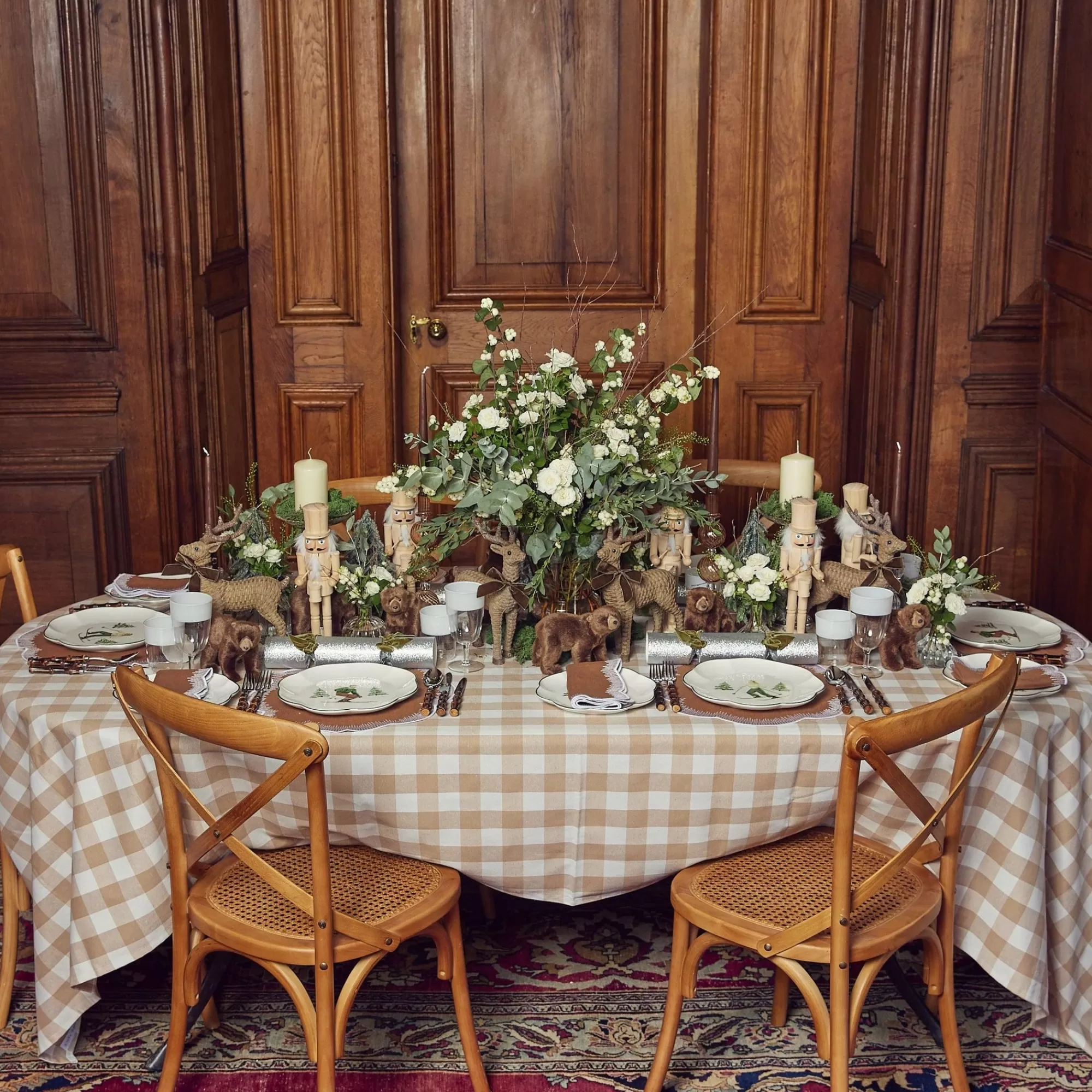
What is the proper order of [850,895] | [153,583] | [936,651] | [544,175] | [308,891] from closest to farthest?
[850,895], [308,891], [936,651], [153,583], [544,175]

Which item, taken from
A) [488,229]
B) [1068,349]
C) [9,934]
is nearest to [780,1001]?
[9,934]

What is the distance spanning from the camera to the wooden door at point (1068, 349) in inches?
131

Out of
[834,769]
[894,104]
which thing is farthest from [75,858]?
[894,104]

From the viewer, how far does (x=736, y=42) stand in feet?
13.9

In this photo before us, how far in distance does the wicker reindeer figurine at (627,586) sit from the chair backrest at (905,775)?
0.47 metres

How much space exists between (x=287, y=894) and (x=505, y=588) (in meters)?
0.71

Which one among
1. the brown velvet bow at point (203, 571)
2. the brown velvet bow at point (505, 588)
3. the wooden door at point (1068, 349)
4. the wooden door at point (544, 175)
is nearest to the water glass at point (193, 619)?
the brown velvet bow at point (203, 571)

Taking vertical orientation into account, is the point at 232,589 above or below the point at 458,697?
above

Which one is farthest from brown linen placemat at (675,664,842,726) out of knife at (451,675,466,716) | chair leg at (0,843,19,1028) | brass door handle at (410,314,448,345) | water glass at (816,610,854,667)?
brass door handle at (410,314,448,345)

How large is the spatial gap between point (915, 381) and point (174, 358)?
2.08 meters

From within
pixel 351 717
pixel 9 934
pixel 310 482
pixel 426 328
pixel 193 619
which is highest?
pixel 426 328

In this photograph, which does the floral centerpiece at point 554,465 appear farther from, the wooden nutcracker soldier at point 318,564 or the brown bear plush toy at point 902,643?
the brown bear plush toy at point 902,643

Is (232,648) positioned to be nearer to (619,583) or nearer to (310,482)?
(310,482)

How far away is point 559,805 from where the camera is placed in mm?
2230
